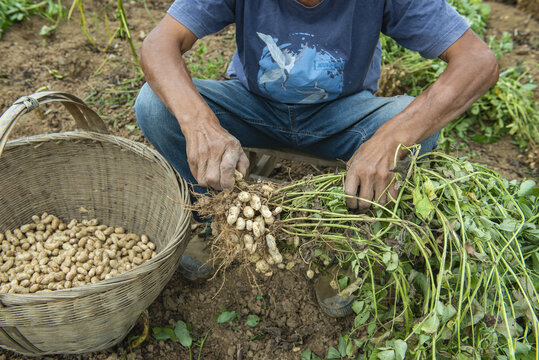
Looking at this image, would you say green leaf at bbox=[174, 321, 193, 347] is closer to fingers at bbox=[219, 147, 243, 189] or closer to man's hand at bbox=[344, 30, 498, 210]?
fingers at bbox=[219, 147, 243, 189]

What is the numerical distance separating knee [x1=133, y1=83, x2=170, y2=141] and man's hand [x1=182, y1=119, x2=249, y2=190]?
0.89 feet

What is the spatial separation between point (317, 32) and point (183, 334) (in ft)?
3.92

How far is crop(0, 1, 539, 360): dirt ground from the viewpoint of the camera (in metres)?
1.58

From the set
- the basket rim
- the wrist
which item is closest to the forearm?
the wrist

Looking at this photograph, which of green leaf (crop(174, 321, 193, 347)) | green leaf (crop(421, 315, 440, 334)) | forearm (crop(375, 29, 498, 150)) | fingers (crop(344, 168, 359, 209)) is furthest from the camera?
green leaf (crop(174, 321, 193, 347))

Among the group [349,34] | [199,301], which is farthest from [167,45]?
[199,301]

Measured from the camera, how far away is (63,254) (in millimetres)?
1661

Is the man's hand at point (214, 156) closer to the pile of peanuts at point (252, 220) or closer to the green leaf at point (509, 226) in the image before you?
the pile of peanuts at point (252, 220)

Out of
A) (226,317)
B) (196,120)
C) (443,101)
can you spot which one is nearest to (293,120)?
(196,120)

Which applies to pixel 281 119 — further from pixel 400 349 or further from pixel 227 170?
pixel 400 349

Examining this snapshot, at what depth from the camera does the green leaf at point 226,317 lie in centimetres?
161

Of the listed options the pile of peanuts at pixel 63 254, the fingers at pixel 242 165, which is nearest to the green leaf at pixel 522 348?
the fingers at pixel 242 165

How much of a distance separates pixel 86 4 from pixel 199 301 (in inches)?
97.8

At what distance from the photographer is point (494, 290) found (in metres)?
1.08
